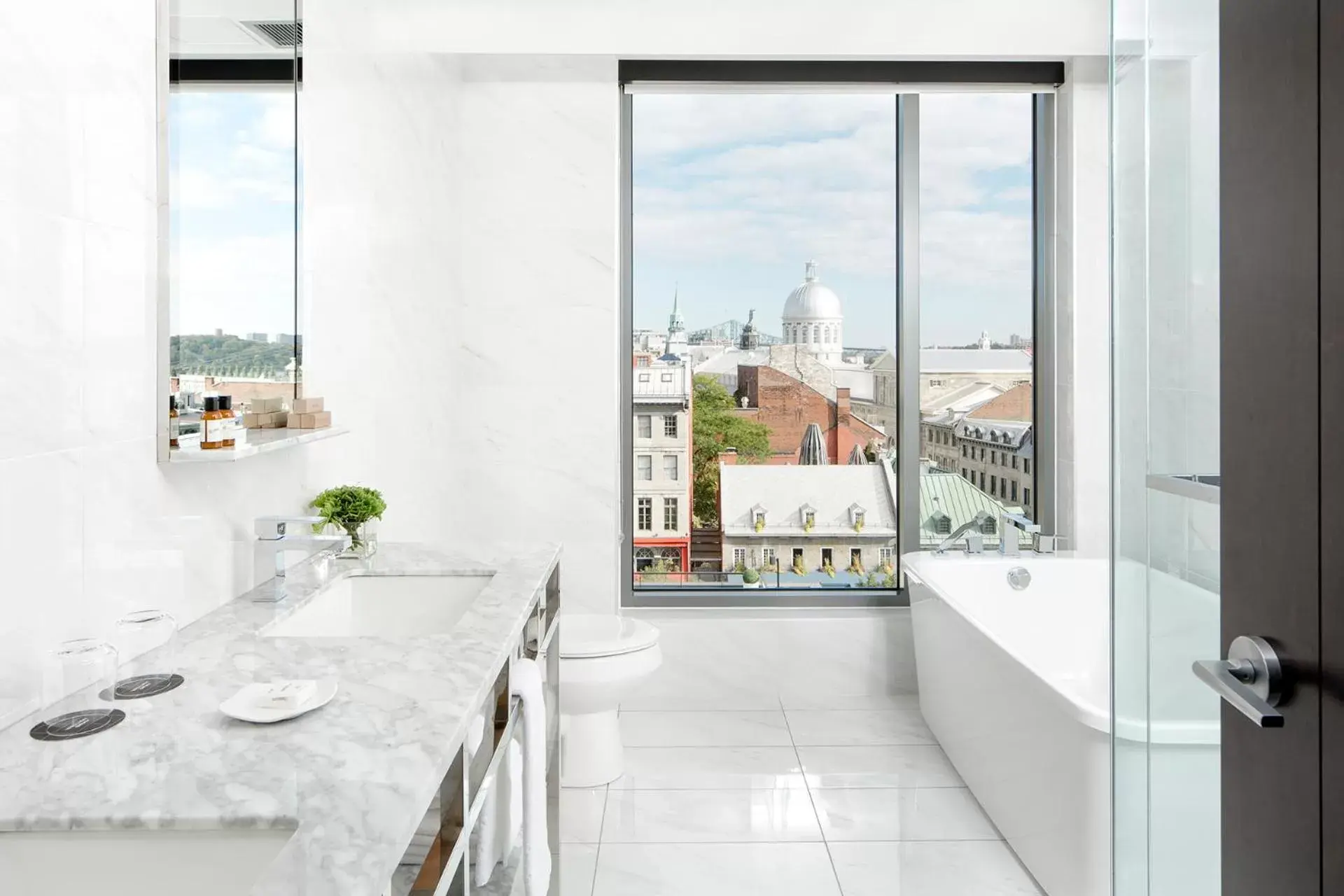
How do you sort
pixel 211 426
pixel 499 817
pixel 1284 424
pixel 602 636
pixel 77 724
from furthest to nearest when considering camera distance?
pixel 602 636
pixel 211 426
pixel 499 817
pixel 77 724
pixel 1284 424

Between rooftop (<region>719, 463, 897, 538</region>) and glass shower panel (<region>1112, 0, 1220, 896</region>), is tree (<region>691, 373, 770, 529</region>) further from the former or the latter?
glass shower panel (<region>1112, 0, 1220, 896</region>)

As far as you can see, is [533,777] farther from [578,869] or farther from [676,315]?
[676,315]

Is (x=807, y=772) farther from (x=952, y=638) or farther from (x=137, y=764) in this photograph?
(x=137, y=764)

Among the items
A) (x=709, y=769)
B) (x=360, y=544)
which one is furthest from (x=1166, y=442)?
(x=709, y=769)

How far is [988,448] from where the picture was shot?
378 centimetres

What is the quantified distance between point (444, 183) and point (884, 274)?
1733 millimetres

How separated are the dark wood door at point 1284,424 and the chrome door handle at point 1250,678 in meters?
0.01

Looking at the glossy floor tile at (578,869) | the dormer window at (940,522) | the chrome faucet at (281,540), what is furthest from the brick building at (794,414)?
the chrome faucet at (281,540)

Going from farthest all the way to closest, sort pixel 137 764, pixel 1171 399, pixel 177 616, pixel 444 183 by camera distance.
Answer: pixel 444 183 → pixel 177 616 → pixel 1171 399 → pixel 137 764

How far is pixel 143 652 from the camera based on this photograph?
1.37m

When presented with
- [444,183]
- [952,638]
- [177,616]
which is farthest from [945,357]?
[177,616]

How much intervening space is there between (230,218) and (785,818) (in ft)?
6.96

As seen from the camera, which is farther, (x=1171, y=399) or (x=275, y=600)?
(x=275, y=600)

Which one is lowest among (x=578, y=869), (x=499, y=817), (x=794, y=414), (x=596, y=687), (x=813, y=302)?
(x=578, y=869)
